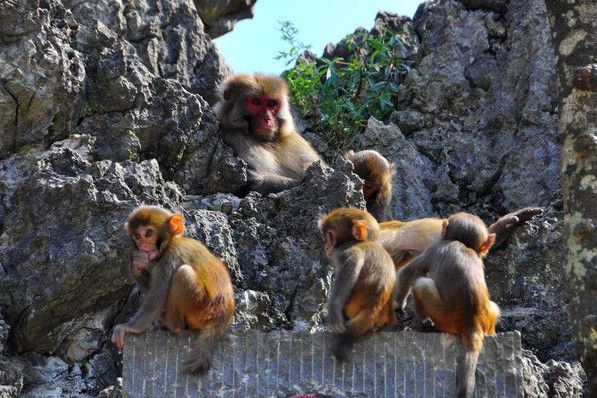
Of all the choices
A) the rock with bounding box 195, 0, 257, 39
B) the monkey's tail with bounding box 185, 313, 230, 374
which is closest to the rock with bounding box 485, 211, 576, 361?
the monkey's tail with bounding box 185, 313, 230, 374

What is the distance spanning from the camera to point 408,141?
34.0 feet

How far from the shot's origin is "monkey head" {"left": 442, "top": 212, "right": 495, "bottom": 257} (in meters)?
6.82

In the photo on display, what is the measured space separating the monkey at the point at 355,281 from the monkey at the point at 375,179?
102 inches

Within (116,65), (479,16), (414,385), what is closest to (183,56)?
(116,65)

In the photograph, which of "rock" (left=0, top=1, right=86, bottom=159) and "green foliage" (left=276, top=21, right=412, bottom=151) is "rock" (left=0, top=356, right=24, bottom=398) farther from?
"green foliage" (left=276, top=21, right=412, bottom=151)

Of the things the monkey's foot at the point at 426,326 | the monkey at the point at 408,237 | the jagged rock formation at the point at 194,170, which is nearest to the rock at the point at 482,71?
the jagged rock formation at the point at 194,170

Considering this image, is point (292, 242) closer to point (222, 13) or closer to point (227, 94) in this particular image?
point (227, 94)

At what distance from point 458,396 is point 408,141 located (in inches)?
178

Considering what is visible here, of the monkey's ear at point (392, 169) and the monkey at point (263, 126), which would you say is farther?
the monkey at point (263, 126)

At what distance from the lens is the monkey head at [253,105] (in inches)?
393

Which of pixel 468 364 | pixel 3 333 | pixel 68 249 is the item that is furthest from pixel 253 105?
pixel 468 364

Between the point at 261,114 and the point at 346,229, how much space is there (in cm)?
348

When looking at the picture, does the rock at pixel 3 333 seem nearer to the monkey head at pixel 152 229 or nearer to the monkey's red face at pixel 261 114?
the monkey head at pixel 152 229

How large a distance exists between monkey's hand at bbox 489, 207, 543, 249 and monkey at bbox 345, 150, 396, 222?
1.01 metres
